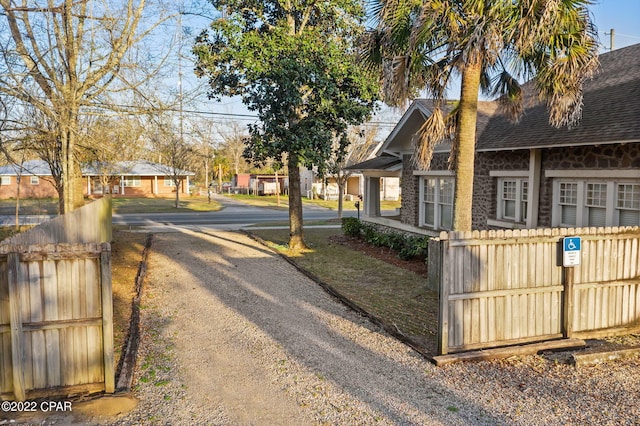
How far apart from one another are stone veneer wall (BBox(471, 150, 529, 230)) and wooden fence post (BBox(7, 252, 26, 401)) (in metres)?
11.3

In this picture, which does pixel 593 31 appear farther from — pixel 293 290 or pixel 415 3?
pixel 293 290

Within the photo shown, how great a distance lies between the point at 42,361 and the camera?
516 centimetres

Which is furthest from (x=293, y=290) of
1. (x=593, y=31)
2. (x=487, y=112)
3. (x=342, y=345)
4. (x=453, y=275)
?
(x=487, y=112)

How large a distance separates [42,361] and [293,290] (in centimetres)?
586

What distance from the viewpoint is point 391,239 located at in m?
16.0

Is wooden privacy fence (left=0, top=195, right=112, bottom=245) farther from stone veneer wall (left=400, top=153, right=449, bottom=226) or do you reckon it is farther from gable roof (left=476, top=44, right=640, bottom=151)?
stone veneer wall (left=400, top=153, right=449, bottom=226)

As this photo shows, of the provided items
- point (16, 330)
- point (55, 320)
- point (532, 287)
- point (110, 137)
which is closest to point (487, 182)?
point (532, 287)

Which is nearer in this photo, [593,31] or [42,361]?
[42,361]

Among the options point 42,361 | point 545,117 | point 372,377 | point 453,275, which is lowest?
point 372,377

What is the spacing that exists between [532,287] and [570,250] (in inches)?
30.2

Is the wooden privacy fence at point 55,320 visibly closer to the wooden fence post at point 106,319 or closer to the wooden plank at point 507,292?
the wooden fence post at point 106,319

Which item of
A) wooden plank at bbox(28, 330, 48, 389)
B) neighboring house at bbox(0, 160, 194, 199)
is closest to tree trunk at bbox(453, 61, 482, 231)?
wooden plank at bbox(28, 330, 48, 389)

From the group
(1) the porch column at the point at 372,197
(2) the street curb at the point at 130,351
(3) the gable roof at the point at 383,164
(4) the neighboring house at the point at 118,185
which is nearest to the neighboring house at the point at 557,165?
(3) the gable roof at the point at 383,164

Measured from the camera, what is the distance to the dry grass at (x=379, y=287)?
26.3 feet
